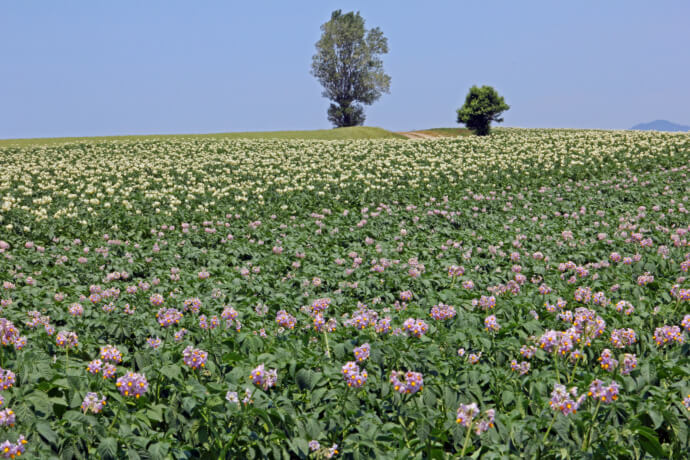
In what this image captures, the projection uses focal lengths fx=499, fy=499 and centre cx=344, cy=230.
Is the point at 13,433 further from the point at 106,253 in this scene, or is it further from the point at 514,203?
the point at 514,203

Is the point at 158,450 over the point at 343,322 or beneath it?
over

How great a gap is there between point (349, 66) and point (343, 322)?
230 feet

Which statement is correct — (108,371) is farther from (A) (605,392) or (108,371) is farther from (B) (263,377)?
(A) (605,392)

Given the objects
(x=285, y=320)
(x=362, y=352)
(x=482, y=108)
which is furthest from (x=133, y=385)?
(x=482, y=108)

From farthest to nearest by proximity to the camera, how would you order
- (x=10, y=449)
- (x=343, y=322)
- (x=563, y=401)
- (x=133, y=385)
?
(x=343, y=322) < (x=133, y=385) < (x=563, y=401) < (x=10, y=449)

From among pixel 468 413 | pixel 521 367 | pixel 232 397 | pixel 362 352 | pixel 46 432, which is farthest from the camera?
pixel 521 367

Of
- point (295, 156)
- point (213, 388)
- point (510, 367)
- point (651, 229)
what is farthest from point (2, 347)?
point (295, 156)

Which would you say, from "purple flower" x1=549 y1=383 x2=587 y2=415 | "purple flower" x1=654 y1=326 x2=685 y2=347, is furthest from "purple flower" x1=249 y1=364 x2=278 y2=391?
"purple flower" x1=654 y1=326 x2=685 y2=347

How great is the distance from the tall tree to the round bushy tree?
52.1ft

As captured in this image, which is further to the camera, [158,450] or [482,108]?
[482,108]

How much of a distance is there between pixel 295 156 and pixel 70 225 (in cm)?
1753

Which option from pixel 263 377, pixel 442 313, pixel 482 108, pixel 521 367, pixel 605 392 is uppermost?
pixel 482 108

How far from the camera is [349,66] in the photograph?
237 ft

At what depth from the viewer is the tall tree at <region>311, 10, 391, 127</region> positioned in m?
71.8
